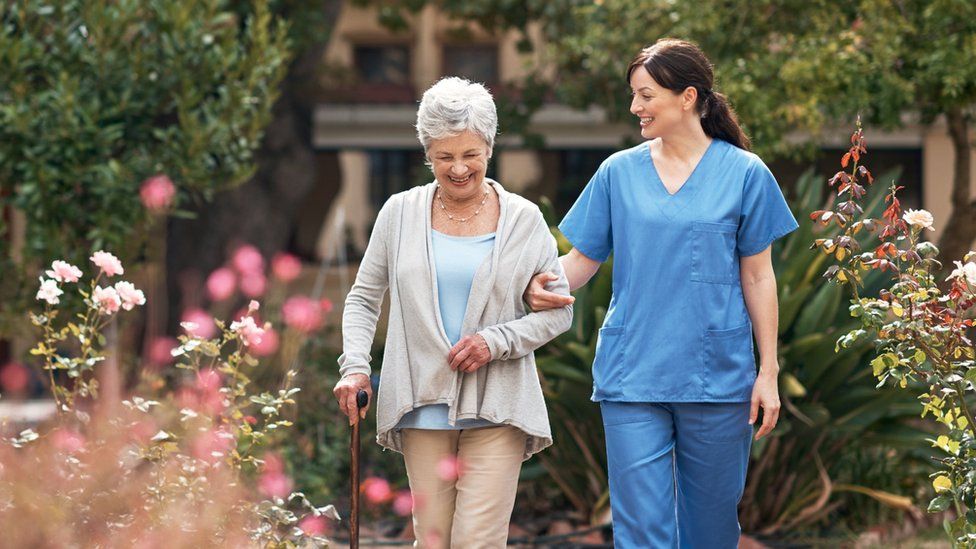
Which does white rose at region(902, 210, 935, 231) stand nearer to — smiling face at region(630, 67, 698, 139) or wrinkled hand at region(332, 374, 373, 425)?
smiling face at region(630, 67, 698, 139)

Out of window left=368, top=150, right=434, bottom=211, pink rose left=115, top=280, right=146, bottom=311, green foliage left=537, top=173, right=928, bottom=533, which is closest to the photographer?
pink rose left=115, top=280, right=146, bottom=311

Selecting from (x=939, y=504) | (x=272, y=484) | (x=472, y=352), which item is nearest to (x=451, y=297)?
(x=472, y=352)

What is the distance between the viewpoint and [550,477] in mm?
7559

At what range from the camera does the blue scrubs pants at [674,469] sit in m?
4.41

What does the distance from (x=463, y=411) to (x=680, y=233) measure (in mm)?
870

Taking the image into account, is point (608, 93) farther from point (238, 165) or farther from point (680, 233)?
point (680, 233)

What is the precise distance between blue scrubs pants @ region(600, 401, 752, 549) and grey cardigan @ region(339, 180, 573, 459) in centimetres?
34

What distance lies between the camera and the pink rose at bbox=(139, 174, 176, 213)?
9.02 meters

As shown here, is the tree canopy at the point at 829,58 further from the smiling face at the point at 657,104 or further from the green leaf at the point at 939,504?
the green leaf at the point at 939,504

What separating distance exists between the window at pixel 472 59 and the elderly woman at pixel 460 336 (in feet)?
65.9

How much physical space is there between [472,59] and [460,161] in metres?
20.5

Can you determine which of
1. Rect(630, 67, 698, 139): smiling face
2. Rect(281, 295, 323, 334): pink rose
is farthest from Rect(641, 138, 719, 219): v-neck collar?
Rect(281, 295, 323, 334): pink rose

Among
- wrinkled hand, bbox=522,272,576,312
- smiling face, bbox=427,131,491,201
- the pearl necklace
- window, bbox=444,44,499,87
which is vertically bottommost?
window, bbox=444,44,499,87

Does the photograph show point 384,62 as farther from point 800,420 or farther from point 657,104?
point 657,104
